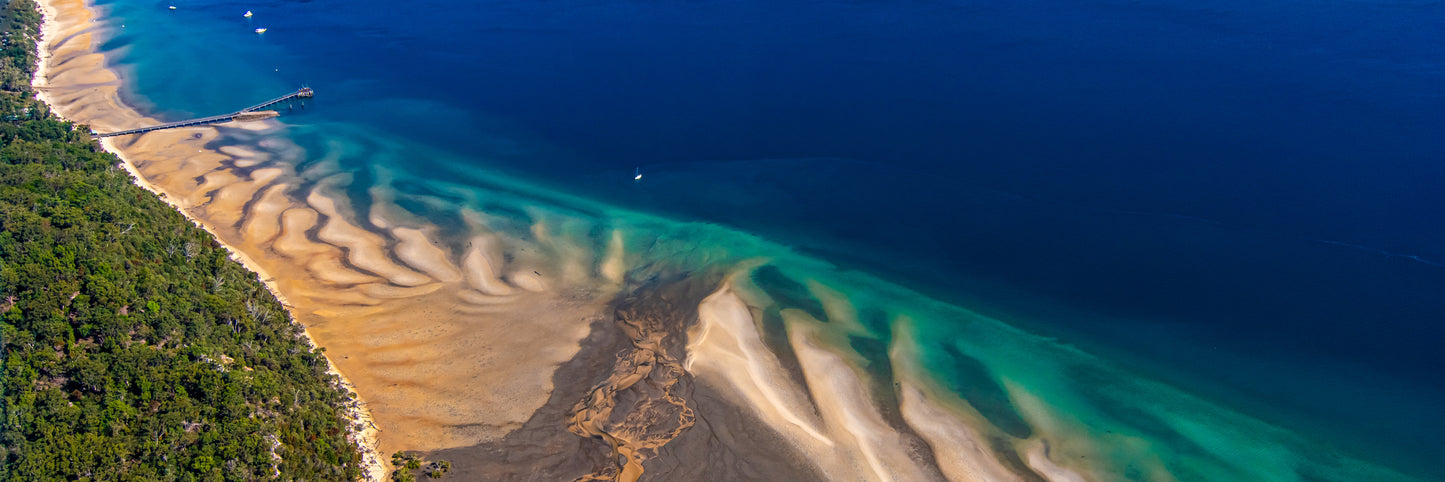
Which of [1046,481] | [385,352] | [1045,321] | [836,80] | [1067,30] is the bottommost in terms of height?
[385,352]

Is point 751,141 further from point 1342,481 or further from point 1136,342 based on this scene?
point 1342,481

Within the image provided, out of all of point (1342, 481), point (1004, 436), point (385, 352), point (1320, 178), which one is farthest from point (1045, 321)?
point (385, 352)

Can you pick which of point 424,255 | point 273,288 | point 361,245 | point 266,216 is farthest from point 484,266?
point 266,216

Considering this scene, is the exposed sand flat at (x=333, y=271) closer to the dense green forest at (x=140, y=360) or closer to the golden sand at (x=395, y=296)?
the golden sand at (x=395, y=296)

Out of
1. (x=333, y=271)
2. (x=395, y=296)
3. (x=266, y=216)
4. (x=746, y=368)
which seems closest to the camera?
(x=746, y=368)

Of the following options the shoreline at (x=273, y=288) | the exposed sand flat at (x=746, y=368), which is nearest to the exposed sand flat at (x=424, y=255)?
the shoreline at (x=273, y=288)

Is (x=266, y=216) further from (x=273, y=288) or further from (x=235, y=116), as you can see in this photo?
(x=235, y=116)
